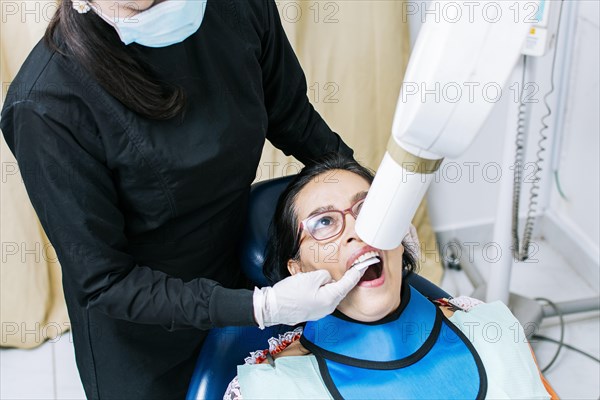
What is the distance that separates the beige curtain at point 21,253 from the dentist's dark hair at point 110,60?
0.95 m

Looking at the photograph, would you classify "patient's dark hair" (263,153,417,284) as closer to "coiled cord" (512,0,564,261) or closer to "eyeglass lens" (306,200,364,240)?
"eyeglass lens" (306,200,364,240)

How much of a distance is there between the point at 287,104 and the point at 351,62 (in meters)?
0.85

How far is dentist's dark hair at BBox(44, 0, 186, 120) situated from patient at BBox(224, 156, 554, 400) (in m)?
0.40

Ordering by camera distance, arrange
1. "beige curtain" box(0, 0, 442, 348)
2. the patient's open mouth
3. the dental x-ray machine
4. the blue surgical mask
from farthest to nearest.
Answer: "beige curtain" box(0, 0, 442, 348), the patient's open mouth, the blue surgical mask, the dental x-ray machine

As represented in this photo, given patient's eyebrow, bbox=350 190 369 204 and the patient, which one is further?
patient's eyebrow, bbox=350 190 369 204

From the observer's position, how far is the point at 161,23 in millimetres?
1328

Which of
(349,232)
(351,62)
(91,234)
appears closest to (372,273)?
(349,232)

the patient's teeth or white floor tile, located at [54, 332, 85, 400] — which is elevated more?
the patient's teeth

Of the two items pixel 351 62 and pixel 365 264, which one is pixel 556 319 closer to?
pixel 351 62

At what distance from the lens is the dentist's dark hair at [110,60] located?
1.35m

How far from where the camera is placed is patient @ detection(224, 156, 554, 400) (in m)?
1.49

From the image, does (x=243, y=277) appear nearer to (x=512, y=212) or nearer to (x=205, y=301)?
(x=205, y=301)

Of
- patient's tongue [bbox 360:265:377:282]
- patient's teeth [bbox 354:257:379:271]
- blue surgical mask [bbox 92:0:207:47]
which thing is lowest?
patient's tongue [bbox 360:265:377:282]

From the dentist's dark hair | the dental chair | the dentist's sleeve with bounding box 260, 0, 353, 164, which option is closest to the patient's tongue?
the dental chair
